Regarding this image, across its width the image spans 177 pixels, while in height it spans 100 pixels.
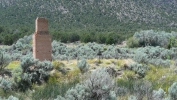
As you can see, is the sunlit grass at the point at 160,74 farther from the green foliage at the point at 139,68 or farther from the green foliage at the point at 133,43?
the green foliage at the point at 133,43

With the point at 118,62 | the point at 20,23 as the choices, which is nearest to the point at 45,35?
the point at 118,62

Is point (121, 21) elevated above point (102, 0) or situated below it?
below

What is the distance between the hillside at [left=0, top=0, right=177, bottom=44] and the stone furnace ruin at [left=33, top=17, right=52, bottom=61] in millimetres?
57384

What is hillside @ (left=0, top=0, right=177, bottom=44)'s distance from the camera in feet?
240

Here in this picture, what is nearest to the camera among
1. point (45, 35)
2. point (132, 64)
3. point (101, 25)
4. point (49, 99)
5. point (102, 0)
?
point (49, 99)

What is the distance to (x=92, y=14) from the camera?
7912cm

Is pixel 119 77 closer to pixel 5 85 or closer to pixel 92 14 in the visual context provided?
pixel 5 85

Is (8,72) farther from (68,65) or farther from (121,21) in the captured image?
(121,21)

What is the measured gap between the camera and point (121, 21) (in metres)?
79.8

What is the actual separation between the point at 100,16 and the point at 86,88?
7296 centimetres

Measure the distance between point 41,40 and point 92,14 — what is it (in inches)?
2621

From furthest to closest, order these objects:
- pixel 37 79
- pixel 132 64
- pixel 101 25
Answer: pixel 101 25 < pixel 132 64 < pixel 37 79

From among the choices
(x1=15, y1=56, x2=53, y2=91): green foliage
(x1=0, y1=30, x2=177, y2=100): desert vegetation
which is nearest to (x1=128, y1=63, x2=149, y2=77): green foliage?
(x1=0, y1=30, x2=177, y2=100): desert vegetation

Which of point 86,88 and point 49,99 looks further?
point 49,99
